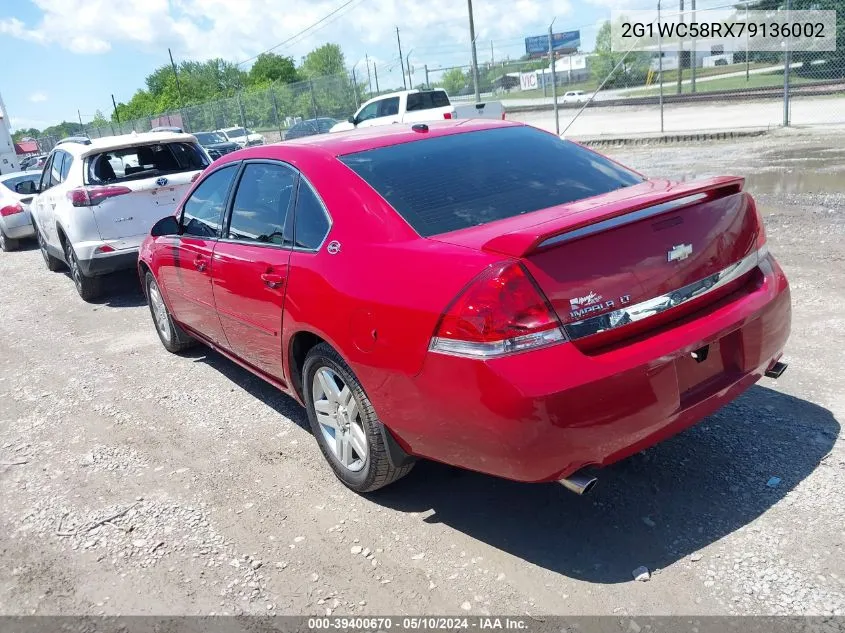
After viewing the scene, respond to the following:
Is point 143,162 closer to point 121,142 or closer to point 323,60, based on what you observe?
point 121,142

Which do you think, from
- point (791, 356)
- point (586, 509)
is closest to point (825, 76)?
point (791, 356)

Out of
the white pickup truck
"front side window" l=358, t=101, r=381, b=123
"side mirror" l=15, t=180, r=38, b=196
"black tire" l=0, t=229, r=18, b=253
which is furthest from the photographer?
"front side window" l=358, t=101, r=381, b=123

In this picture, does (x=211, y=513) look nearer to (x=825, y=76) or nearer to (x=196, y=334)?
(x=196, y=334)

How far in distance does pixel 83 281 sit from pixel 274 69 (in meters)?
95.2

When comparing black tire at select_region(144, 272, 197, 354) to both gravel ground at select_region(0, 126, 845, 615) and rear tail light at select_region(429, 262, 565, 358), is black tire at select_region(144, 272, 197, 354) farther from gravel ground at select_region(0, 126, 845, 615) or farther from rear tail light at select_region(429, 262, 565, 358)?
rear tail light at select_region(429, 262, 565, 358)

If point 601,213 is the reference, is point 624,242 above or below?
below

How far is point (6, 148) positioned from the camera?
28703mm

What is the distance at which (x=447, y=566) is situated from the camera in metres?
3.01

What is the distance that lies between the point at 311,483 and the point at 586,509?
4.64ft

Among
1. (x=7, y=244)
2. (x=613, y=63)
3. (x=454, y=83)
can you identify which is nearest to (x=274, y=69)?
(x=454, y=83)

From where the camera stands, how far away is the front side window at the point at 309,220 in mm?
3443

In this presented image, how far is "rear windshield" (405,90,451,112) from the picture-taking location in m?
18.6

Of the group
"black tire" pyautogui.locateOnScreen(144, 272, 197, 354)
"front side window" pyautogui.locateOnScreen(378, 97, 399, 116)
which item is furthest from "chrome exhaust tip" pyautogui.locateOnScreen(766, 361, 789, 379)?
"front side window" pyautogui.locateOnScreen(378, 97, 399, 116)

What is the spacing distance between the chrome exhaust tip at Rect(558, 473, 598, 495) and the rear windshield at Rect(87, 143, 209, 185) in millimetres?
6776
